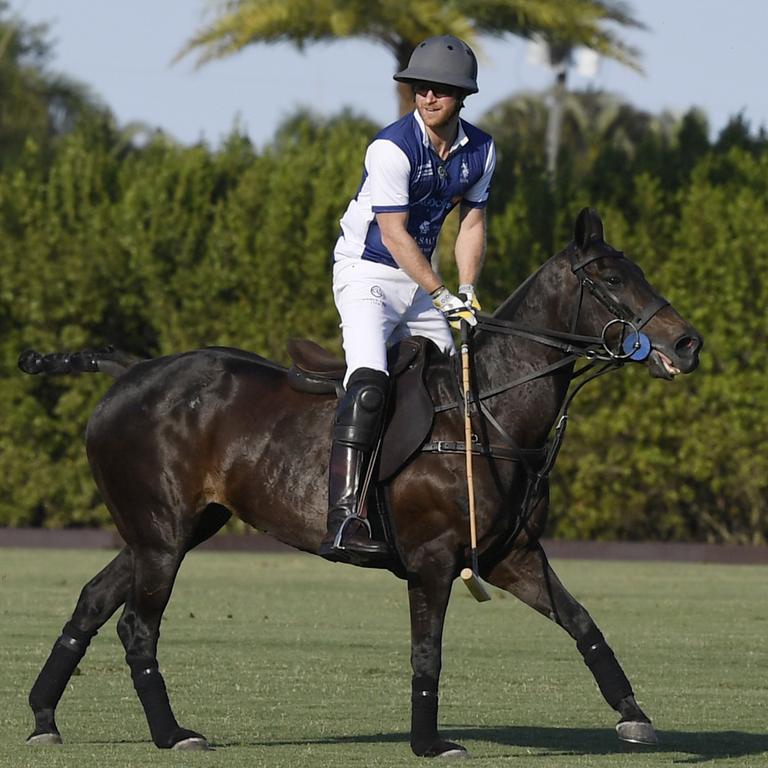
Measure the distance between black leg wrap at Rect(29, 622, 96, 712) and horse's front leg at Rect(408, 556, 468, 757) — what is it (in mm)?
1533

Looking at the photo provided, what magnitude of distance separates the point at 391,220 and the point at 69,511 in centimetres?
1649

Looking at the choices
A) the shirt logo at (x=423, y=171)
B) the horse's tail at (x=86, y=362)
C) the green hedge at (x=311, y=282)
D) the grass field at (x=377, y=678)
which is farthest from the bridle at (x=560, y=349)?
the green hedge at (x=311, y=282)

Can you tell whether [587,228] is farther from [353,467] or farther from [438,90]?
[353,467]

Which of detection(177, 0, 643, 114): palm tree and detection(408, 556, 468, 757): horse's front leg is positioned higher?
detection(177, 0, 643, 114): palm tree

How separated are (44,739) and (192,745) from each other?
25.5 inches

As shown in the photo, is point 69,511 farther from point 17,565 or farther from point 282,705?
point 282,705

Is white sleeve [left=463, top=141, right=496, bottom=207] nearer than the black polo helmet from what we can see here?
No

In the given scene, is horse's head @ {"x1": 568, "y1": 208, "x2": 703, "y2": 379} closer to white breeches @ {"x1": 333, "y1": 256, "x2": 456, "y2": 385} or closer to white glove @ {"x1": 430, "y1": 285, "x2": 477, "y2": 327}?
white glove @ {"x1": 430, "y1": 285, "x2": 477, "y2": 327}

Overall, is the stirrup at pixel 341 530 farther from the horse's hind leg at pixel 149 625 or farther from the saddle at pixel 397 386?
the horse's hind leg at pixel 149 625

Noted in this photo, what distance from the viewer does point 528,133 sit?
5075cm

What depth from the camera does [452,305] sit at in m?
7.55

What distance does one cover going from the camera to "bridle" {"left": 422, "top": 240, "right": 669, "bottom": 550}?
24.3ft

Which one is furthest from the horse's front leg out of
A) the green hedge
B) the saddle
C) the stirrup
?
the green hedge

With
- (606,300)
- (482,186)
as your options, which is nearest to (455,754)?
(606,300)
